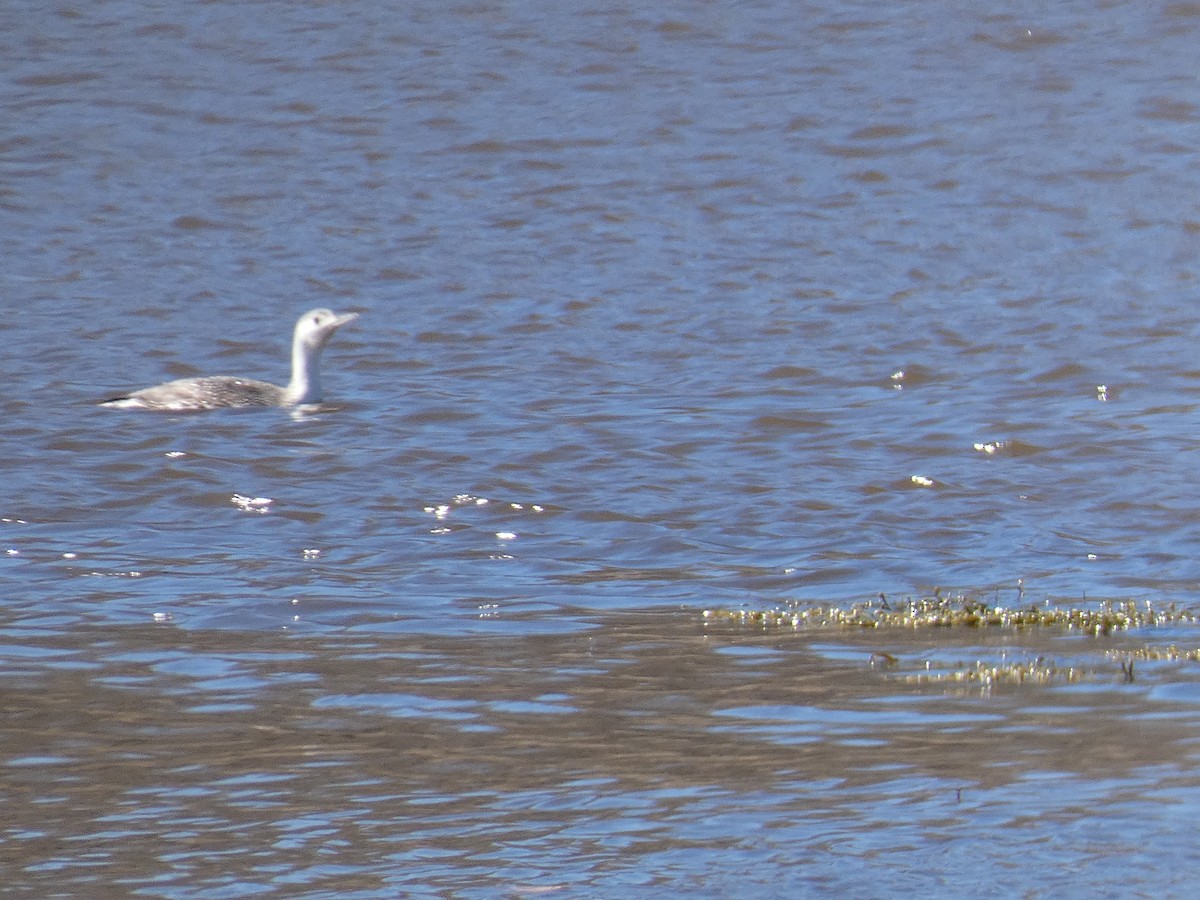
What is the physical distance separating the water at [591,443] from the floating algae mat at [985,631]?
0.07 m

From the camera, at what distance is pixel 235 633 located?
8156 mm

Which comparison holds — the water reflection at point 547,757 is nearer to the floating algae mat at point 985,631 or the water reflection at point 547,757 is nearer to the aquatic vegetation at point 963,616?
the floating algae mat at point 985,631

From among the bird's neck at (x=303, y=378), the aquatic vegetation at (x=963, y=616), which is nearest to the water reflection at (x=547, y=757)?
the aquatic vegetation at (x=963, y=616)

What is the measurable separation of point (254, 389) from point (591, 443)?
108 inches

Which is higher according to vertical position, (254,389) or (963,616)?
(254,389)

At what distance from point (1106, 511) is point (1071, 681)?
384cm

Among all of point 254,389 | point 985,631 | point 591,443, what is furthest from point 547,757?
point 254,389

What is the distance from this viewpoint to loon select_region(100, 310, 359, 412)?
14.0 m

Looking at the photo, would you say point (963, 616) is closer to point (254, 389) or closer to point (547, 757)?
point (547, 757)

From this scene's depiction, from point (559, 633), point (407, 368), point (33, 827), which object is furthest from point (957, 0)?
point (33, 827)

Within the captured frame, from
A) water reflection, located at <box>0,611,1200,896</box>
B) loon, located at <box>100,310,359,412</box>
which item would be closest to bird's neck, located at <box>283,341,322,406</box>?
loon, located at <box>100,310,359,412</box>

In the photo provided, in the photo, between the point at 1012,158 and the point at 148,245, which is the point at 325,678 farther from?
the point at 1012,158

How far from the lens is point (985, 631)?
25.9ft

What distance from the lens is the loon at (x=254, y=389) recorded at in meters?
14.0
